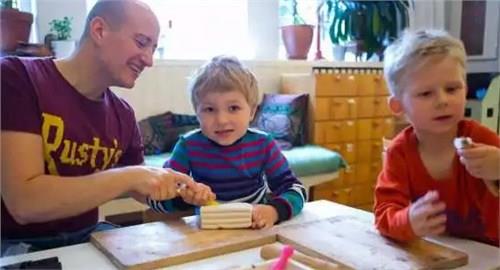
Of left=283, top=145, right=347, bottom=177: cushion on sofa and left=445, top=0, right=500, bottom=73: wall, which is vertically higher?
left=445, top=0, right=500, bottom=73: wall

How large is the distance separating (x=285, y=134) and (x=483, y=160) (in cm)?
219

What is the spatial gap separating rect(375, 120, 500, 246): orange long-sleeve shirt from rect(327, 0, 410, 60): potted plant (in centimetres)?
271

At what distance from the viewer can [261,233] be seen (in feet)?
2.87

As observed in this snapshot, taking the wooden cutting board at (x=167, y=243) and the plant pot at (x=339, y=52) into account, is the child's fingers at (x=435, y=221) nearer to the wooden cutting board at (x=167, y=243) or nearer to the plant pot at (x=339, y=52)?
the wooden cutting board at (x=167, y=243)

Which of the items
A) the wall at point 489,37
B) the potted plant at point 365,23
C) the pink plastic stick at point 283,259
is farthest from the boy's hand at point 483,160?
the wall at point 489,37

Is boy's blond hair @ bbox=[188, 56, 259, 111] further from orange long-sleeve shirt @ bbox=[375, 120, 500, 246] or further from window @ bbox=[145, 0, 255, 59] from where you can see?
window @ bbox=[145, 0, 255, 59]

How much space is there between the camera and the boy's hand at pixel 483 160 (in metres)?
0.75

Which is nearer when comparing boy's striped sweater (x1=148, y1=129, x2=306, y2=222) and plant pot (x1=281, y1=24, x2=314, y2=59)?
boy's striped sweater (x1=148, y1=129, x2=306, y2=222)

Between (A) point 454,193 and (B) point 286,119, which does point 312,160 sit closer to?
(B) point 286,119

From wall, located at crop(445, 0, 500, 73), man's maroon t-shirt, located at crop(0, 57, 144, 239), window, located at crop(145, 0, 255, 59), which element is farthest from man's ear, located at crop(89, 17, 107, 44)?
wall, located at crop(445, 0, 500, 73)

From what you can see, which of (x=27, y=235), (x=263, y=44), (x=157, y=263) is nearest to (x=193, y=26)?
(x=263, y=44)

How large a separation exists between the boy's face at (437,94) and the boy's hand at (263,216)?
1.07 feet

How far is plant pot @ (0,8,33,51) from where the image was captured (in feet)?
7.41

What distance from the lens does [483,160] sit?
0.75m
